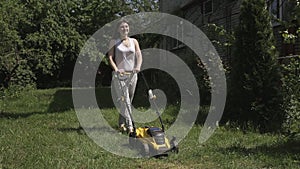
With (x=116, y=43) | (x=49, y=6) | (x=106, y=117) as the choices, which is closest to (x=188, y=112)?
(x=106, y=117)

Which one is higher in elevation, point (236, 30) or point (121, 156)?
point (236, 30)

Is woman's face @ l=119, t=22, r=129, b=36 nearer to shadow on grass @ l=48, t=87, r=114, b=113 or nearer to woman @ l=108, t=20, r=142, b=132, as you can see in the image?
woman @ l=108, t=20, r=142, b=132

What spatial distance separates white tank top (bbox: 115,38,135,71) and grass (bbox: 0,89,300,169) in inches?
46.7

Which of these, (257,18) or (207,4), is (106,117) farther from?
(207,4)

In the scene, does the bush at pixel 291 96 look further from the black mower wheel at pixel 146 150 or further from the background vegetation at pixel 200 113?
the black mower wheel at pixel 146 150

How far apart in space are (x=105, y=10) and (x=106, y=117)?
15664mm

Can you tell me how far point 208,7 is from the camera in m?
16.8

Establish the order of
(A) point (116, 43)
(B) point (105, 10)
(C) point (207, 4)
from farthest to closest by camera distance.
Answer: (B) point (105, 10)
(C) point (207, 4)
(A) point (116, 43)

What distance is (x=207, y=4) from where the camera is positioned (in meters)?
16.9

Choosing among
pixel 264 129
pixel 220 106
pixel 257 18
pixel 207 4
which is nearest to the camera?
pixel 264 129

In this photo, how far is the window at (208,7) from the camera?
1648 cm

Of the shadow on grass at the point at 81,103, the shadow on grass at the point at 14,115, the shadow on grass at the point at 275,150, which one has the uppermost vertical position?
the shadow on grass at the point at 275,150

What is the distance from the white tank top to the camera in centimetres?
604

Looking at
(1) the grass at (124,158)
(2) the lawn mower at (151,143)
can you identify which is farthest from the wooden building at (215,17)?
(2) the lawn mower at (151,143)
